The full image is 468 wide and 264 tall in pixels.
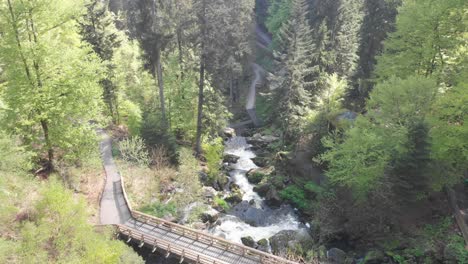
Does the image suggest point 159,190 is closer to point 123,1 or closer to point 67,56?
point 67,56

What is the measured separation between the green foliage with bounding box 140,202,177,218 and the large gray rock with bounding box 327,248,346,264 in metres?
10.1

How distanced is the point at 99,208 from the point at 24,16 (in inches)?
447

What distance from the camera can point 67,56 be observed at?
16297mm

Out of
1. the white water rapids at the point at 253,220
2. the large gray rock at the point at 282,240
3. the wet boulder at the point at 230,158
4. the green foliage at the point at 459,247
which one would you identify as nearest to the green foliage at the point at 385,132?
the green foliage at the point at 459,247

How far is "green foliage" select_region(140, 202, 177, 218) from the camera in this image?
2028 centimetres

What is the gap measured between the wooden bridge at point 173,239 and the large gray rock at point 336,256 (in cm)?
370

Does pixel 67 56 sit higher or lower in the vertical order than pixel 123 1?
lower

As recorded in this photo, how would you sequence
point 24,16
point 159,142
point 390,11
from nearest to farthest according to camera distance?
point 24,16 < point 159,142 < point 390,11

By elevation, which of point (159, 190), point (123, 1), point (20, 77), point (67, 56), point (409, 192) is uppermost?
point (123, 1)

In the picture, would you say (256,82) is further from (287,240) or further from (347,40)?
(287,240)

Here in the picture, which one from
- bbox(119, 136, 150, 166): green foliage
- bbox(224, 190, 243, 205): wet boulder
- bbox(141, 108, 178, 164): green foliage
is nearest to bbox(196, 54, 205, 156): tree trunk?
bbox(141, 108, 178, 164): green foliage

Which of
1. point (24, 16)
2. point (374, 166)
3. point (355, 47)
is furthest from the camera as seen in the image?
point (355, 47)

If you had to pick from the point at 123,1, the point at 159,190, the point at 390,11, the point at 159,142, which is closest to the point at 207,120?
the point at 159,142

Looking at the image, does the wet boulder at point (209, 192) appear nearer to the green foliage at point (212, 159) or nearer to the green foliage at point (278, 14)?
the green foliage at point (212, 159)
